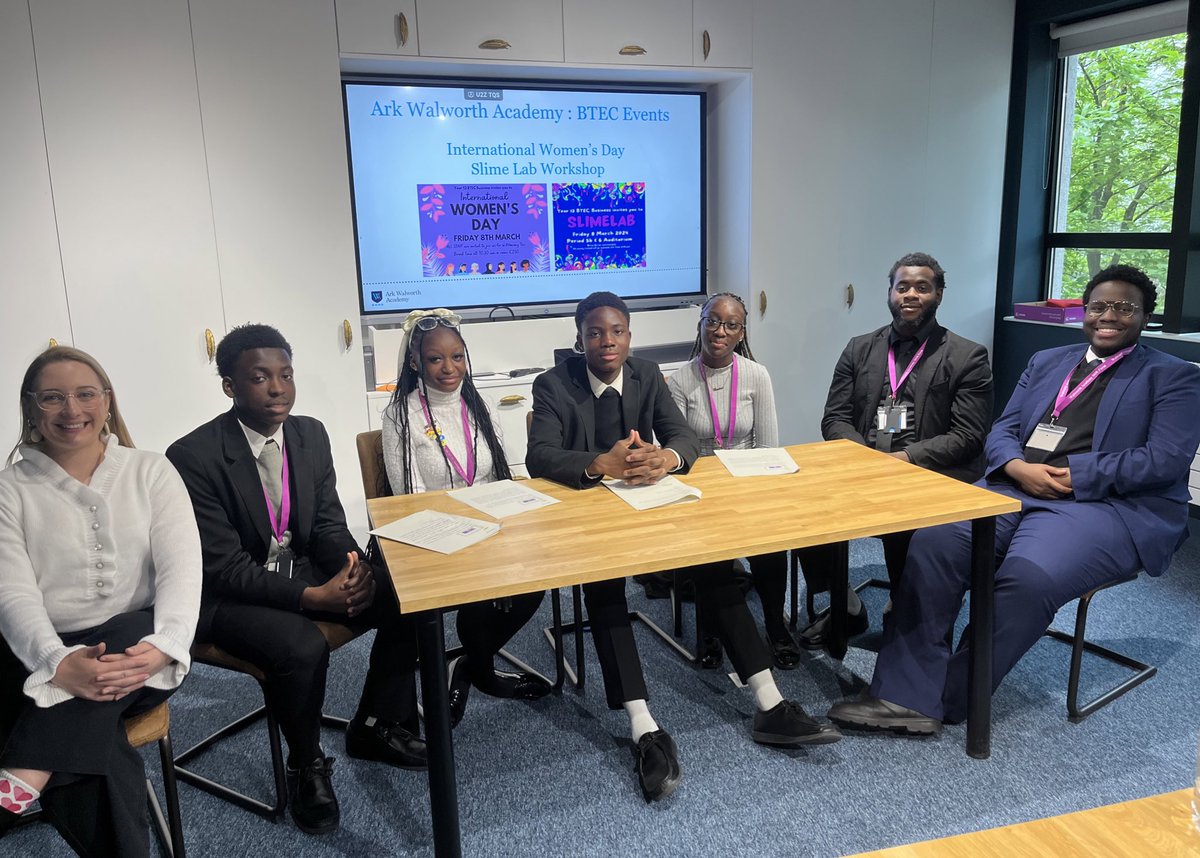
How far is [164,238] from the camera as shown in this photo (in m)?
3.56

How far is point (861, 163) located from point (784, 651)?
2.83 m

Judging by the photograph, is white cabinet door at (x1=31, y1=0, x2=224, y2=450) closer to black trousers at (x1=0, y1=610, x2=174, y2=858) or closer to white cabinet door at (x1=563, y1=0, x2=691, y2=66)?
white cabinet door at (x1=563, y1=0, x2=691, y2=66)

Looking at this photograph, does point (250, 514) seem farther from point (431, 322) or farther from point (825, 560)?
point (825, 560)

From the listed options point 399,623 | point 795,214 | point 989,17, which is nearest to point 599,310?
point 399,623

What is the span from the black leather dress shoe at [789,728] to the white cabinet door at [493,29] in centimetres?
303

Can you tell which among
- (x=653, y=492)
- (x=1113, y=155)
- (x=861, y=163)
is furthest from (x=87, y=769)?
(x=1113, y=155)

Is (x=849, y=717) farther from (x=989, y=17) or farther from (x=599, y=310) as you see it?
(x=989, y=17)

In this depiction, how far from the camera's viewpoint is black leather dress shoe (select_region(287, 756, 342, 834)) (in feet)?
6.89

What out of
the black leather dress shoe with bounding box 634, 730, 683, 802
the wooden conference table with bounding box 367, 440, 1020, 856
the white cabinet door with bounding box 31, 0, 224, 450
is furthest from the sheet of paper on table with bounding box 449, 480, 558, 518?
the white cabinet door with bounding box 31, 0, 224, 450

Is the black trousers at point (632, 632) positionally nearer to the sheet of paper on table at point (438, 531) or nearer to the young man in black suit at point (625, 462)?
the young man in black suit at point (625, 462)

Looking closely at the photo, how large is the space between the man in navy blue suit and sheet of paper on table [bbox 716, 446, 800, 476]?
1.44 ft

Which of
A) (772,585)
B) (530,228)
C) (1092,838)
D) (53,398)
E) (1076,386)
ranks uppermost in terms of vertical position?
(530,228)

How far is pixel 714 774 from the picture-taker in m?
2.29

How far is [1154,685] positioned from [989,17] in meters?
3.59
